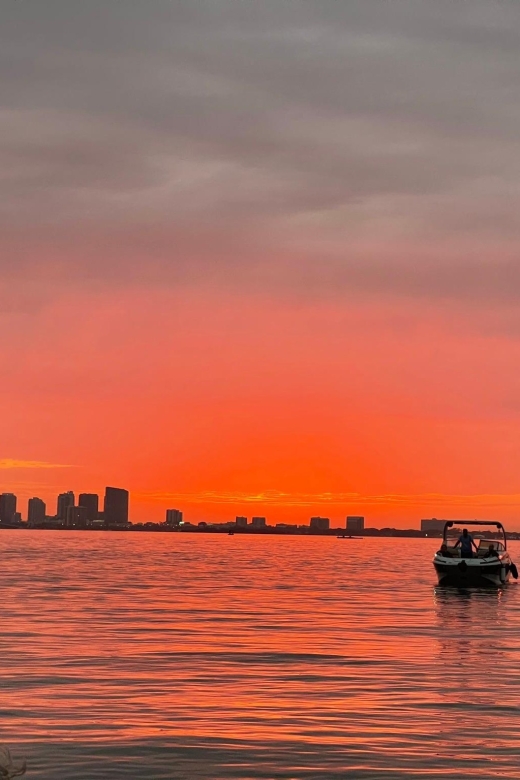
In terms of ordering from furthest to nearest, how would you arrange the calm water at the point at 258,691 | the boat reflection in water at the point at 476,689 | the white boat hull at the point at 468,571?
the white boat hull at the point at 468,571 → the boat reflection in water at the point at 476,689 → the calm water at the point at 258,691

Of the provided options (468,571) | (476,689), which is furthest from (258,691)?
(468,571)

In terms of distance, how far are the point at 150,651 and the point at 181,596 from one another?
93.9ft

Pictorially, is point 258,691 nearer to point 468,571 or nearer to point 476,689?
point 476,689

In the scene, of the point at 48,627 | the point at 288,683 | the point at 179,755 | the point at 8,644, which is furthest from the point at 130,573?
the point at 179,755

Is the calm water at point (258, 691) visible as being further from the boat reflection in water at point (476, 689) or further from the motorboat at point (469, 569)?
the motorboat at point (469, 569)

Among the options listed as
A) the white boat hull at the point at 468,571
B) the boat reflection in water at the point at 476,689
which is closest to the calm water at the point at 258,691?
the boat reflection in water at the point at 476,689

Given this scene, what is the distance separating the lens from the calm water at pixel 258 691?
18.9 metres

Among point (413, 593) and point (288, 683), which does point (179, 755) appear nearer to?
point (288, 683)

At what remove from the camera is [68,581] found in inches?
3061

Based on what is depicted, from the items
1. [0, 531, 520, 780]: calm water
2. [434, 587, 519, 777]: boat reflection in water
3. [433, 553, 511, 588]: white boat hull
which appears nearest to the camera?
[0, 531, 520, 780]: calm water

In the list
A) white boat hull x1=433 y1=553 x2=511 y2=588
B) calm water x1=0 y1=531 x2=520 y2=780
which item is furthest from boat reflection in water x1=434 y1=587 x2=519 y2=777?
white boat hull x1=433 y1=553 x2=511 y2=588

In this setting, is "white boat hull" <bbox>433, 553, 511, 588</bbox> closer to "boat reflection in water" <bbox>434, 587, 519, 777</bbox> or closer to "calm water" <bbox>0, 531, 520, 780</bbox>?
"boat reflection in water" <bbox>434, 587, 519, 777</bbox>

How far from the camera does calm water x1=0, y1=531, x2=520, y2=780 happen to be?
61.9ft

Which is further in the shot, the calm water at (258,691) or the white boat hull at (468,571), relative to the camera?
the white boat hull at (468,571)
